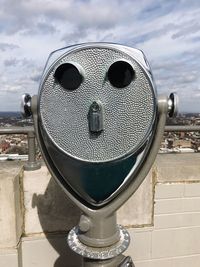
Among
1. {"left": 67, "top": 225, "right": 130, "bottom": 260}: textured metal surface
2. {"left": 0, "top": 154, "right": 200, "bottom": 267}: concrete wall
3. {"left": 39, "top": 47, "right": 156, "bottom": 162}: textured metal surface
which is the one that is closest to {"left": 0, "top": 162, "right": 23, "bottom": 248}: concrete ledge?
{"left": 0, "top": 154, "right": 200, "bottom": 267}: concrete wall

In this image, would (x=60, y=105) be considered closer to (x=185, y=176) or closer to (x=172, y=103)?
(x=172, y=103)

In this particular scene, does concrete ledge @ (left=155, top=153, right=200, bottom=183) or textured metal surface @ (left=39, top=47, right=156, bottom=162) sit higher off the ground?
textured metal surface @ (left=39, top=47, right=156, bottom=162)

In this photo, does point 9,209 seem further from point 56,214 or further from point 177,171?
point 177,171

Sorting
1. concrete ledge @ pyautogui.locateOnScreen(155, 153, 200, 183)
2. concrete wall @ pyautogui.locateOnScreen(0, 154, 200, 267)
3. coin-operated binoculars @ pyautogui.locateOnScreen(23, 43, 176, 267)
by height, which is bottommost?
concrete wall @ pyautogui.locateOnScreen(0, 154, 200, 267)

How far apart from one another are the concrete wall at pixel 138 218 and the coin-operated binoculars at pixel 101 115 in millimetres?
800

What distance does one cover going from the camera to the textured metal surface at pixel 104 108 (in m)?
1.38

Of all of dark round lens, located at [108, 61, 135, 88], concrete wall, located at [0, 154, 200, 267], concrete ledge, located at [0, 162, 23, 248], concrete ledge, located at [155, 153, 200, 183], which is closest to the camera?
dark round lens, located at [108, 61, 135, 88]

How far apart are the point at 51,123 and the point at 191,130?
1261 mm

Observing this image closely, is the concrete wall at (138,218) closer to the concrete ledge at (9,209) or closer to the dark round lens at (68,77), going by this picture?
the concrete ledge at (9,209)

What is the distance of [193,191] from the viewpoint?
2.45m

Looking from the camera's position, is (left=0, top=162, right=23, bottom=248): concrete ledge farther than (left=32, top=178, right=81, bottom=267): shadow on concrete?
No

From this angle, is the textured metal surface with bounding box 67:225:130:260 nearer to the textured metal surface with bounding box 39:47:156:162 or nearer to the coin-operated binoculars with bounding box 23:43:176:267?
the coin-operated binoculars with bounding box 23:43:176:267

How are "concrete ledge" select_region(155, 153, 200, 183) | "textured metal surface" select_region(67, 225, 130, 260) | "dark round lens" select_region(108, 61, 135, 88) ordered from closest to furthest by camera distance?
"dark round lens" select_region(108, 61, 135, 88) < "textured metal surface" select_region(67, 225, 130, 260) < "concrete ledge" select_region(155, 153, 200, 183)

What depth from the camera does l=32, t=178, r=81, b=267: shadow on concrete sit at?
2.29m
